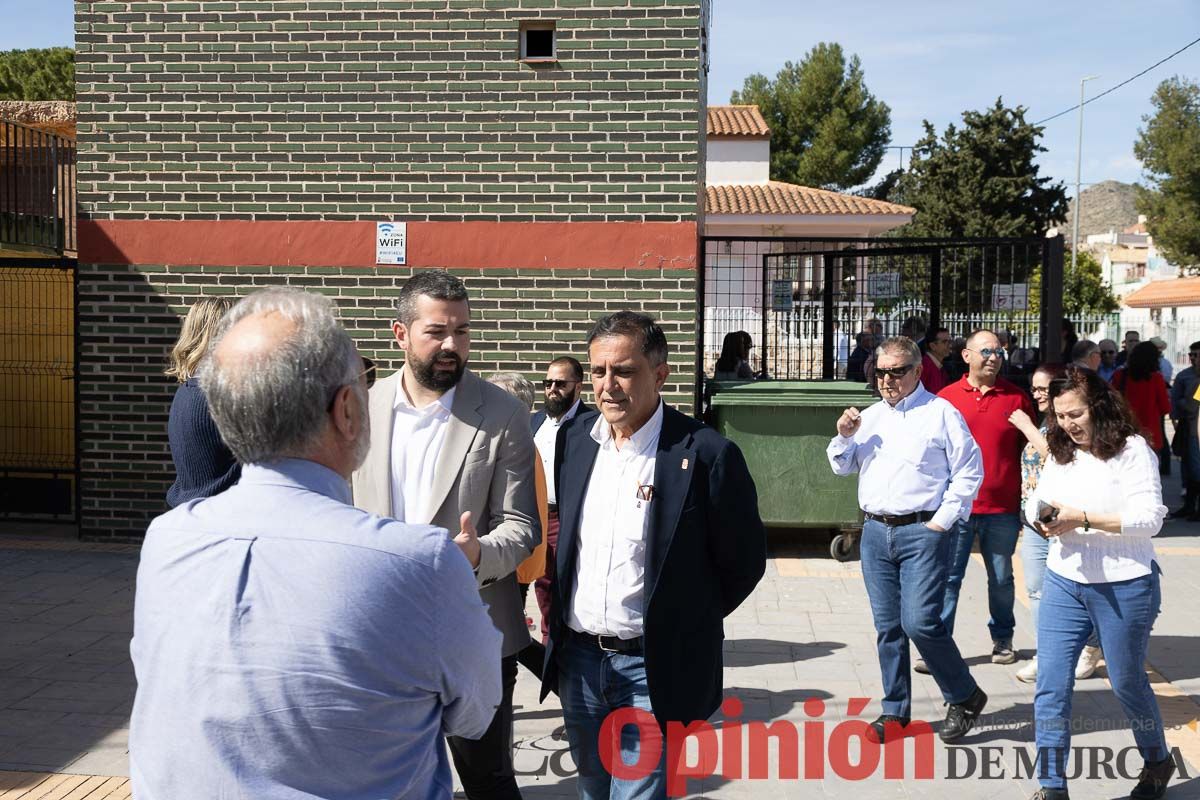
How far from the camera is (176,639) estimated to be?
1764 millimetres

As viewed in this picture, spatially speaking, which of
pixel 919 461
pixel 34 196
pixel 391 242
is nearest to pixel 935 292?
pixel 391 242

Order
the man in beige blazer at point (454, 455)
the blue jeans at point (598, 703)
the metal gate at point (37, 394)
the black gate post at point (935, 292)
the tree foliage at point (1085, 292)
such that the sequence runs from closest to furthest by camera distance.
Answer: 1. the blue jeans at point (598, 703)
2. the man in beige blazer at point (454, 455)
3. the black gate post at point (935, 292)
4. the metal gate at point (37, 394)
5. the tree foliage at point (1085, 292)

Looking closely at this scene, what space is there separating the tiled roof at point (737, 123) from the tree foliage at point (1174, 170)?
17942 mm

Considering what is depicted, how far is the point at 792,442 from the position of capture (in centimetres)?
902

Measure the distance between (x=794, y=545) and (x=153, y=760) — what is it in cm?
832

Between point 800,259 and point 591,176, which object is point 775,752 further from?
point 800,259

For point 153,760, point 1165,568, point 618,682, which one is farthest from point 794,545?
point 153,760

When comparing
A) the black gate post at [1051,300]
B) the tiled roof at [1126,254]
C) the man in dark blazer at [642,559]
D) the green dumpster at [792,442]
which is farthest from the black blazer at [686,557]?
the tiled roof at [1126,254]

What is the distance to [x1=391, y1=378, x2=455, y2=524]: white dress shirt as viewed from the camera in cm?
355

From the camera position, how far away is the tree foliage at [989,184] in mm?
42844

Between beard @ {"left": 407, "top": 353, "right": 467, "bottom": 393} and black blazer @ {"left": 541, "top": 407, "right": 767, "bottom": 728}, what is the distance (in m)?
0.45

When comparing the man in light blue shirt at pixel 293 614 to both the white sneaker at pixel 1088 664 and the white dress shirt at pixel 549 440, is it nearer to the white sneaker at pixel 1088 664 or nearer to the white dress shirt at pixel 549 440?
the white dress shirt at pixel 549 440

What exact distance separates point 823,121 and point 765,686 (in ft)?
165

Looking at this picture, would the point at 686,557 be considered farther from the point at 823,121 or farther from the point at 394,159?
the point at 823,121
